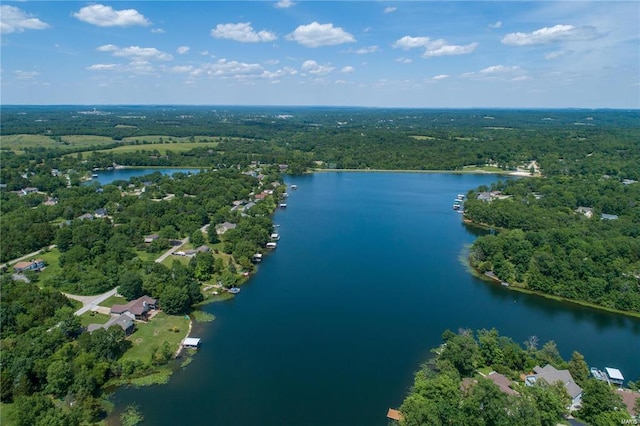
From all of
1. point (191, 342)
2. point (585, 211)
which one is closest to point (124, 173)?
point (191, 342)

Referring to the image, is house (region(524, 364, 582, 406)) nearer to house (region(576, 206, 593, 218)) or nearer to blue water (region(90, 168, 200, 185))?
house (region(576, 206, 593, 218))

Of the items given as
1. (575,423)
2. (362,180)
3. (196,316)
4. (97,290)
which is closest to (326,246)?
(196,316)

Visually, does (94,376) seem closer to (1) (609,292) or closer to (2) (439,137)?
(1) (609,292)

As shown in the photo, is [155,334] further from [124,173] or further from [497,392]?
[124,173]

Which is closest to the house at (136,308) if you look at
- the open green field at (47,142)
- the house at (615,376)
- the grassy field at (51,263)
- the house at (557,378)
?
the grassy field at (51,263)

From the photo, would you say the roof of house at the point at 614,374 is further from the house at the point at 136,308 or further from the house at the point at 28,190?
the house at the point at 28,190

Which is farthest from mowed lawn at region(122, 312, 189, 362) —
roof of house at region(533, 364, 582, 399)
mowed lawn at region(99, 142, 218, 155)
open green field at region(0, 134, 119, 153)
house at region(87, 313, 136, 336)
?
open green field at region(0, 134, 119, 153)
